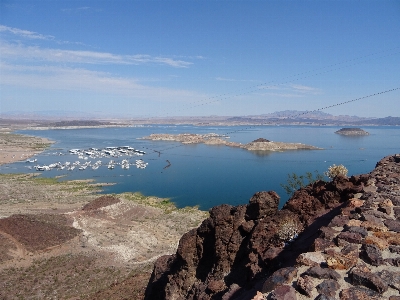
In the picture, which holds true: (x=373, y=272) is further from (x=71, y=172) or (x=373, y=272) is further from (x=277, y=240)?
(x=71, y=172)

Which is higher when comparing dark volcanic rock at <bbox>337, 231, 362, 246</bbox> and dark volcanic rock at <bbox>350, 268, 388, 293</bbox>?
dark volcanic rock at <bbox>337, 231, 362, 246</bbox>

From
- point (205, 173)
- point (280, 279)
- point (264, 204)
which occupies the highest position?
point (280, 279)

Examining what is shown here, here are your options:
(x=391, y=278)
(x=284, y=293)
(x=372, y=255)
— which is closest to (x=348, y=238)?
(x=372, y=255)

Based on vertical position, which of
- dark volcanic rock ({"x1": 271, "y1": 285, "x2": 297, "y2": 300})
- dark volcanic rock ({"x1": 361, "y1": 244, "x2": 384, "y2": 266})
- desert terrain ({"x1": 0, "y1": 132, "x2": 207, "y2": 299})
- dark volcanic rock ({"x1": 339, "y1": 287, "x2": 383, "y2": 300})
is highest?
dark volcanic rock ({"x1": 361, "y1": 244, "x2": 384, "y2": 266})

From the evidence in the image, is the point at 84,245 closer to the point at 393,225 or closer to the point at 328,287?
the point at 393,225

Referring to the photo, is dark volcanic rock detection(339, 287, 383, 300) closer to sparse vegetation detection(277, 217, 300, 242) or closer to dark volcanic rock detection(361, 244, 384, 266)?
dark volcanic rock detection(361, 244, 384, 266)

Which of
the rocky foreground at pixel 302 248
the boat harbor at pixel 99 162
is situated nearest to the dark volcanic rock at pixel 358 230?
the rocky foreground at pixel 302 248

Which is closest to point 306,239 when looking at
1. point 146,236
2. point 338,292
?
point 338,292

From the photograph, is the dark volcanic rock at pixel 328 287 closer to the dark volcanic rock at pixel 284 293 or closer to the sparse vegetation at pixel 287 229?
the dark volcanic rock at pixel 284 293

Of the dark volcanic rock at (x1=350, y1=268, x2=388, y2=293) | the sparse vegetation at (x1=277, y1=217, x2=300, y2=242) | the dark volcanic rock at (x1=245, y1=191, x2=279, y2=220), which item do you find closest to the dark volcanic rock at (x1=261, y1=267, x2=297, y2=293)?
the dark volcanic rock at (x1=350, y1=268, x2=388, y2=293)
